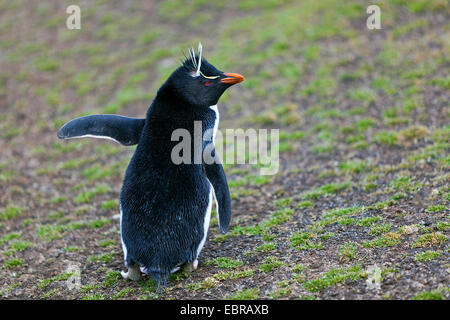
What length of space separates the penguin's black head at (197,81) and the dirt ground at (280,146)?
5.75 ft

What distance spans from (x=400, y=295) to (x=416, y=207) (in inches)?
70.6

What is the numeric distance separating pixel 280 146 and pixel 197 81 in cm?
396

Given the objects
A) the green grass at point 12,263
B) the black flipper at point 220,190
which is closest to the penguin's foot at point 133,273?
the black flipper at point 220,190

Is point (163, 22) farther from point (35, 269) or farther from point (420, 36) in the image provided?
point (35, 269)

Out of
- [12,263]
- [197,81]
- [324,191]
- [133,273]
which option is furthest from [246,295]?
[12,263]

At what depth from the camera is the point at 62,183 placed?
8539mm

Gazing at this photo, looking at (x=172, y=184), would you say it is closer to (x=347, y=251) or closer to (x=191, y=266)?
(x=191, y=266)

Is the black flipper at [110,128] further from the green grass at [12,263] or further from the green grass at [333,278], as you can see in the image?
the green grass at [333,278]

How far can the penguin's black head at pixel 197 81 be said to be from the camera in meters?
4.86

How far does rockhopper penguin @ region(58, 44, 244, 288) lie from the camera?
481 centimetres

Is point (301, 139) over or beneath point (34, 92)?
beneath

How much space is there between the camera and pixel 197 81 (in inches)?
191

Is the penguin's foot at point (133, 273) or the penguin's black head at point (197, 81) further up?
the penguin's black head at point (197, 81)

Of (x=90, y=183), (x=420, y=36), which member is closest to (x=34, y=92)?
(x=90, y=183)
